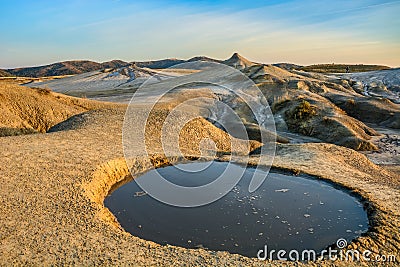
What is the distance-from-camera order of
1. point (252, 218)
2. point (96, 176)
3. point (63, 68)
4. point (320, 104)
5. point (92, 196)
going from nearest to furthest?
point (252, 218) < point (92, 196) < point (96, 176) < point (320, 104) < point (63, 68)

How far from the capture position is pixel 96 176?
10453mm

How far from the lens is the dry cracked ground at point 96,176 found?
6.39 meters

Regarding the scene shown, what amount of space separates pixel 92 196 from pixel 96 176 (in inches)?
51.5

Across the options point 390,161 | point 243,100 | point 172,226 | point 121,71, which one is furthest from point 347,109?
point 121,71

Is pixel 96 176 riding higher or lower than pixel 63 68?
lower

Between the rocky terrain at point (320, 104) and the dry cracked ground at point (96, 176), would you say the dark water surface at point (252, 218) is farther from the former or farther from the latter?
the rocky terrain at point (320, 104)

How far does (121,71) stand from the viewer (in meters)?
60.5

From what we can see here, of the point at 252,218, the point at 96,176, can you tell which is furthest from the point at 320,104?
the point at 96,176

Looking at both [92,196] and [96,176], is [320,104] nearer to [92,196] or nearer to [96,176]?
[96,176]

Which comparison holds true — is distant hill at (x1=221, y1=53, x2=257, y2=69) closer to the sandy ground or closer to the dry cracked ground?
the dry cracked ground

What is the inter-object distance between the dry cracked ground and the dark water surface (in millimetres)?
496

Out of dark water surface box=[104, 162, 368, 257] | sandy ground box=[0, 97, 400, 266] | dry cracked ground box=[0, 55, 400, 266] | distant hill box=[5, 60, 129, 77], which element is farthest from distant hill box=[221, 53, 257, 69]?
distant hill box=[5, 60, 129, 77]

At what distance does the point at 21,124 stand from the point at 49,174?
985cm

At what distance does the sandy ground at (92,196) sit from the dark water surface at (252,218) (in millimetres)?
543
